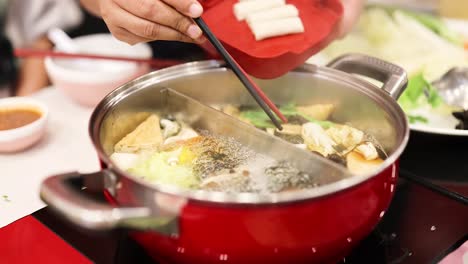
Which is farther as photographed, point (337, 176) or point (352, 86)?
point (352, 86)

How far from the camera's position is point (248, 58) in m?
1.45

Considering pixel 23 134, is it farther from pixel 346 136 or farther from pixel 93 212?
pixel 346 136

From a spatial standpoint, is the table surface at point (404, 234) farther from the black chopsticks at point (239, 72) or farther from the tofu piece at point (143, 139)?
the black chopsticks at point (239, 72)

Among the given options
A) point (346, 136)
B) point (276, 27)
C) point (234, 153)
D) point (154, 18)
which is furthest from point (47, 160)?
point (346, 136)

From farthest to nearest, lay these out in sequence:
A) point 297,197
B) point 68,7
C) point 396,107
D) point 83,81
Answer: point 68,7 < point 83,81 < point 396,107 < point 297,197

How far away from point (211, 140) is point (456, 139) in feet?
2.68

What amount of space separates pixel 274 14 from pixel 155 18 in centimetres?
39

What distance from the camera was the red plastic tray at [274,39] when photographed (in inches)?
56.3

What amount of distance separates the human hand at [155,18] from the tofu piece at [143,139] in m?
0.25

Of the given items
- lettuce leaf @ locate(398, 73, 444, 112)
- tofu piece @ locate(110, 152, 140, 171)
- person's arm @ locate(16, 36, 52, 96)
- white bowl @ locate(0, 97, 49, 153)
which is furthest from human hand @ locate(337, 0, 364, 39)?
person's arm @ locate(16, 36, 52, 96)

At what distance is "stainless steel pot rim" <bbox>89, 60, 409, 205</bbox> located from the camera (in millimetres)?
851

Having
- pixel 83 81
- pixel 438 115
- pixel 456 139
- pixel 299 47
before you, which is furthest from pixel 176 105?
pixel 438 115

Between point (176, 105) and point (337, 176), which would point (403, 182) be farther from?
point (176, 105)

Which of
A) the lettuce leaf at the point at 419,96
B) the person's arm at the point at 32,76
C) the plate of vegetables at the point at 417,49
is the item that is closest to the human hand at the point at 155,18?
the plate of vegetables at the point at 417,49
